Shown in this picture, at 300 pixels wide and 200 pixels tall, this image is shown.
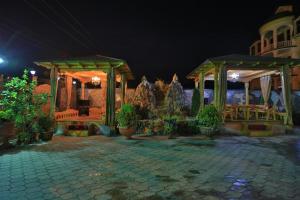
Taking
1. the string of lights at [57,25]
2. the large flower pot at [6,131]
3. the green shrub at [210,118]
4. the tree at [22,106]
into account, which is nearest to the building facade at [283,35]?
the green shrub at [210,118]

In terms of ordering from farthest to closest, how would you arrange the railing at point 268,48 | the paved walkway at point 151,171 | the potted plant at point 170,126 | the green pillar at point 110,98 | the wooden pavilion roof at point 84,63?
the railing at point 268,48 < the green pillar at point 110,98 < the wooden pavilion roof at point 84,63 < the potted plant at point 170,126 < the paved walkway at point 151,171

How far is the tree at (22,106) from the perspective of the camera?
816 cm

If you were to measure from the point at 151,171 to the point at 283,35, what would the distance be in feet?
89.0

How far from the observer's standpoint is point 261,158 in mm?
6605

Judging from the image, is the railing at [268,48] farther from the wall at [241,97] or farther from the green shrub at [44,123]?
the green shrub at [44,123]

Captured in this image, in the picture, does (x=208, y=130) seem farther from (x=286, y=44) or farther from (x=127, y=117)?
(x=286, y=44)

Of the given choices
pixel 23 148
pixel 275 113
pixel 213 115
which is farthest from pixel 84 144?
pixel 275 113

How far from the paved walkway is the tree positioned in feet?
3.26

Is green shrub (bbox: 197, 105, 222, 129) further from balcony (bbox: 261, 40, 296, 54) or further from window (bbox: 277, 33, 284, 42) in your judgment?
window (bbox: 277, 33, 284, 42)

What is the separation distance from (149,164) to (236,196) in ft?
8.07

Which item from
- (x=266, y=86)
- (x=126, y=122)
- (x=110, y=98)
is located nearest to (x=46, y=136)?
(x=126, y=122)

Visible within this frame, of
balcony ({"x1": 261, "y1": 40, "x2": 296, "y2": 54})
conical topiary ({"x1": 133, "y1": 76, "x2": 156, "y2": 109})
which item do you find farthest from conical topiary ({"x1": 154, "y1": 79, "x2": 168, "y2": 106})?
balcony ({"x1": 261, "y1": 40, "x2": 296, "y2": 54})

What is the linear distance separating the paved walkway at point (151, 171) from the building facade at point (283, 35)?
16697 mm

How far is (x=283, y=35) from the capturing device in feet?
86.5
